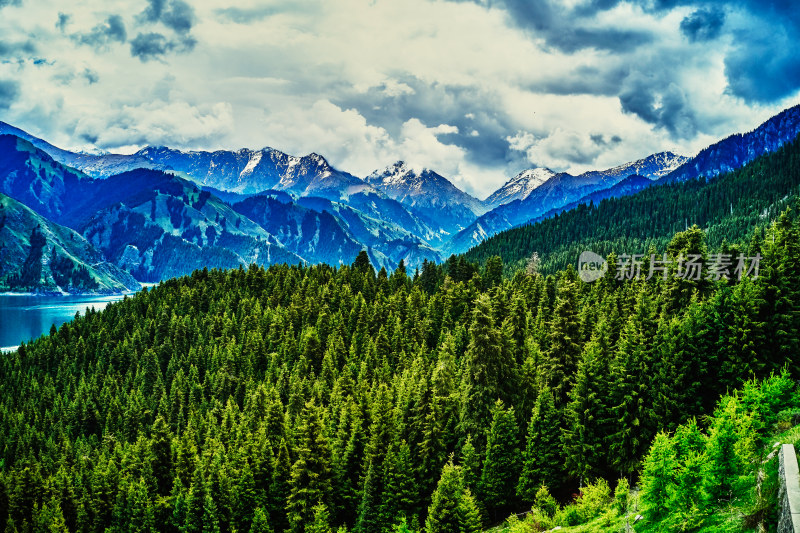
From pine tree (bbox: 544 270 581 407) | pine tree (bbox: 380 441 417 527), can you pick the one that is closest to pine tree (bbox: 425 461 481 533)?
pine tree (bbox: 380 441 417 527)

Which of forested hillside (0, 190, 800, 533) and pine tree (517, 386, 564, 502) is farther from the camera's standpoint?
pine tree (517, 386, 564, 502)

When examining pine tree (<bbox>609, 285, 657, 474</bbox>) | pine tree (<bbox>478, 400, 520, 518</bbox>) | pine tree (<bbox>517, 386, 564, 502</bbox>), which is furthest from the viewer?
pine tree (<bbox>478, 400, 520, 518</bbox>)

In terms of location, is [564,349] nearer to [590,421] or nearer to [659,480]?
[590,421]

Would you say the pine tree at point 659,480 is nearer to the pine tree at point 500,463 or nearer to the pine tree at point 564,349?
the pine tree at point 500,463

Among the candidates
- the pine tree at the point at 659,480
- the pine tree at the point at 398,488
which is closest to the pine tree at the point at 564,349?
the pine tree at the point at 398,488

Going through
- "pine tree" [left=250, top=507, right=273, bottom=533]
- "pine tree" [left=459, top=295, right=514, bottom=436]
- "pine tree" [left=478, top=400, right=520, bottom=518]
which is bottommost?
"pine tree" [left=250, top=507, right=273, bottom=533]

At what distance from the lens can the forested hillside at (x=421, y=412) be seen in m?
42.8

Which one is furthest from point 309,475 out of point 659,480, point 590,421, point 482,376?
point 659,480

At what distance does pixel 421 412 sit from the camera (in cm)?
5238

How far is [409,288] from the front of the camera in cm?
12988

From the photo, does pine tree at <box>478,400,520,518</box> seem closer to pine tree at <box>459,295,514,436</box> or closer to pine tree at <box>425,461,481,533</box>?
pine tree at <box>459,295,514,436</box>

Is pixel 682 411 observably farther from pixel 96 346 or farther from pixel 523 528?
pixel 96 346

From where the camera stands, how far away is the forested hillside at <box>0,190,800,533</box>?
140 ft

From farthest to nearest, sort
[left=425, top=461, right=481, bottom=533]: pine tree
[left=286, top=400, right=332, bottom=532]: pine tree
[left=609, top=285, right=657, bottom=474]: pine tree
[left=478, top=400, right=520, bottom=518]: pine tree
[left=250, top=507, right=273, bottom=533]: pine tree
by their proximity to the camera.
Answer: [left=250, top=507, right=273, bottom=533]: pine tree
[left=286, top=400, right=332, bottom=532]: pine tree
[left=478, top=400, right=520, bottom=518]: pine tree
[left=609, top=285, right=657, bottom=474]: pine tree
[left=425, top=461, right=481, bottom=533]: pine tree
